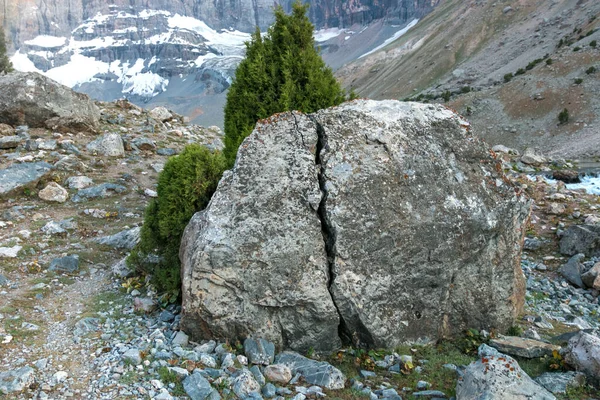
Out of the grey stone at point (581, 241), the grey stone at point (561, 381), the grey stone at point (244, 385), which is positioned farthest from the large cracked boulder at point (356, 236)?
the grey stone at point (581, 241)

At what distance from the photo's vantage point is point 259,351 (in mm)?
7527

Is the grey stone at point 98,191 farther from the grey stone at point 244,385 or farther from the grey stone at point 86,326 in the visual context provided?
the grey stone at point 244,385

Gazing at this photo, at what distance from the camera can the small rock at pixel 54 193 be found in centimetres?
1500

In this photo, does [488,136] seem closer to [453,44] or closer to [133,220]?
[133,220]

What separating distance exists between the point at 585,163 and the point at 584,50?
116 feet

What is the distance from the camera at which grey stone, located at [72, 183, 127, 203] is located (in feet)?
51.3

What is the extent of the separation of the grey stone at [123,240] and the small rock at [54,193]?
3.52 m

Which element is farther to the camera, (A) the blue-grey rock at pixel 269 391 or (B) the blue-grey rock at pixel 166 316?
(B) the blue-grey rock at pixel 166 316

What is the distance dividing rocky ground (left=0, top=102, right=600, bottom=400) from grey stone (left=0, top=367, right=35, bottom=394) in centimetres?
2

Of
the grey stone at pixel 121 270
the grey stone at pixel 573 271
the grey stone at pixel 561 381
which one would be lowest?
the grey stone at pixel 573 271

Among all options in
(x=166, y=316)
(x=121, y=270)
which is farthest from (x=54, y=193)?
(x=166, y=316)

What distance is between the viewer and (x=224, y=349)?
753 centimetres

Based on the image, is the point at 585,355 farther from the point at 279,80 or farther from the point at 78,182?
the point at 78,182

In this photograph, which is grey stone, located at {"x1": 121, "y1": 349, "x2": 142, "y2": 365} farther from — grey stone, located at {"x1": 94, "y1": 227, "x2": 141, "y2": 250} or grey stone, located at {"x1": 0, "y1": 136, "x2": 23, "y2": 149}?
grey stone, located at {"x1": 0, "y1": 136, "x2": 23, "y2": 149}
